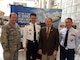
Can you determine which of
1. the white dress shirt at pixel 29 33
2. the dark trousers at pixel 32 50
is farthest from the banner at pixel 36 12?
the dark trousers at pixel 32 50

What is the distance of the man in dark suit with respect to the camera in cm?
400

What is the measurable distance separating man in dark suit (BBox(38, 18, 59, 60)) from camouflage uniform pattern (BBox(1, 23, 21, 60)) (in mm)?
568

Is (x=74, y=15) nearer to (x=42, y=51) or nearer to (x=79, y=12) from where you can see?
(x=79, y=12)

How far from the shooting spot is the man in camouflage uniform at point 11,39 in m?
3.71

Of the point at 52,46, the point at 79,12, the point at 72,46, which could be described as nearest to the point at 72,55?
the point at 72,46

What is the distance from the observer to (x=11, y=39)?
12.6 ft

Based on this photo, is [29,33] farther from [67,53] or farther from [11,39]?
[67,53]

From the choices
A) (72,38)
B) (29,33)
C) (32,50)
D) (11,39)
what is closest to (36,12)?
(29,33)

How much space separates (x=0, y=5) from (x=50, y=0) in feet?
20.6

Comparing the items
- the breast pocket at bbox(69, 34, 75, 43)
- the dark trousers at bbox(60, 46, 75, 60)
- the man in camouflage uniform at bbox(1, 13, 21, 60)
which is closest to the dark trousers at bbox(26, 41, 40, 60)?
the man in camouflage uniform at bbox(1, 13, 21, 60)

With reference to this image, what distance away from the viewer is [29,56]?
425 centimetres

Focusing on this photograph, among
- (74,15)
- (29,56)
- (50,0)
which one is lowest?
(29,56)

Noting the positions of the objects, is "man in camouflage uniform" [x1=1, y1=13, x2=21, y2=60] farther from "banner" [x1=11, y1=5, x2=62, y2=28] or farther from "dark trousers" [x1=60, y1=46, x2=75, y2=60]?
"banner" [x1=11, y1=5, x2=62, y2=28]

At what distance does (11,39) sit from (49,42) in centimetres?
88
